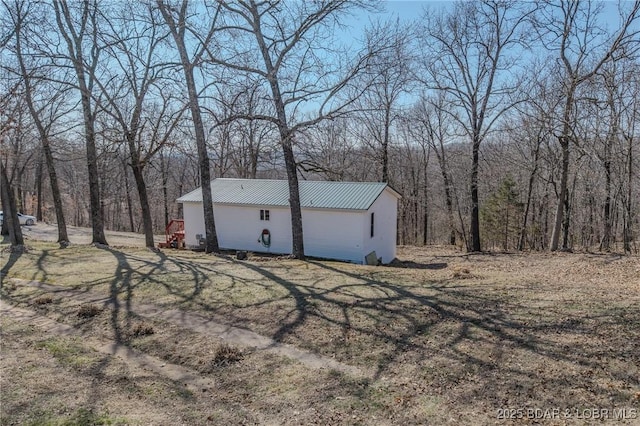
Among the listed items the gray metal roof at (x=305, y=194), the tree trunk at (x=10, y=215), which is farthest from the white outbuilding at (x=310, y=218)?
the tree trunk at (x=10, y=215)

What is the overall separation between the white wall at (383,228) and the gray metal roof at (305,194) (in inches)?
18.8

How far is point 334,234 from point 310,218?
3.90 ft

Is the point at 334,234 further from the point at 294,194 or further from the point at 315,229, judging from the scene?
the point at 294,194

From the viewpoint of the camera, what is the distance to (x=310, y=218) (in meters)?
16.8

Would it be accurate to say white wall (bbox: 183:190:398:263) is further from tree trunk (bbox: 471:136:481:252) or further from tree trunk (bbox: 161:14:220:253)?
tree trunk (bbox: 471:136:481:252)

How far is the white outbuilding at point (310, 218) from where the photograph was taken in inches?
638

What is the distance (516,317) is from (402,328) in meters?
1.92

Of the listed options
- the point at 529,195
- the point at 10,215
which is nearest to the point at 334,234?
the point at 10,215

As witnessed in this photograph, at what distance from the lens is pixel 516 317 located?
22.0 feet

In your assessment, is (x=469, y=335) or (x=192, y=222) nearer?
(x=469, y=335)

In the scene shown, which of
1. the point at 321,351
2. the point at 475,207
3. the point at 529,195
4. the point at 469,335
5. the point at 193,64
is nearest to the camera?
the point at 321,351

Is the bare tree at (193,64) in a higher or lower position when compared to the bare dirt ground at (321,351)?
higher

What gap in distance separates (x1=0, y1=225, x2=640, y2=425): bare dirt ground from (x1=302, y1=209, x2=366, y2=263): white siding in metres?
6.12

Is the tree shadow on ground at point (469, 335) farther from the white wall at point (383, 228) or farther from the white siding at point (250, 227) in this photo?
the white siding at point (250, 227)
